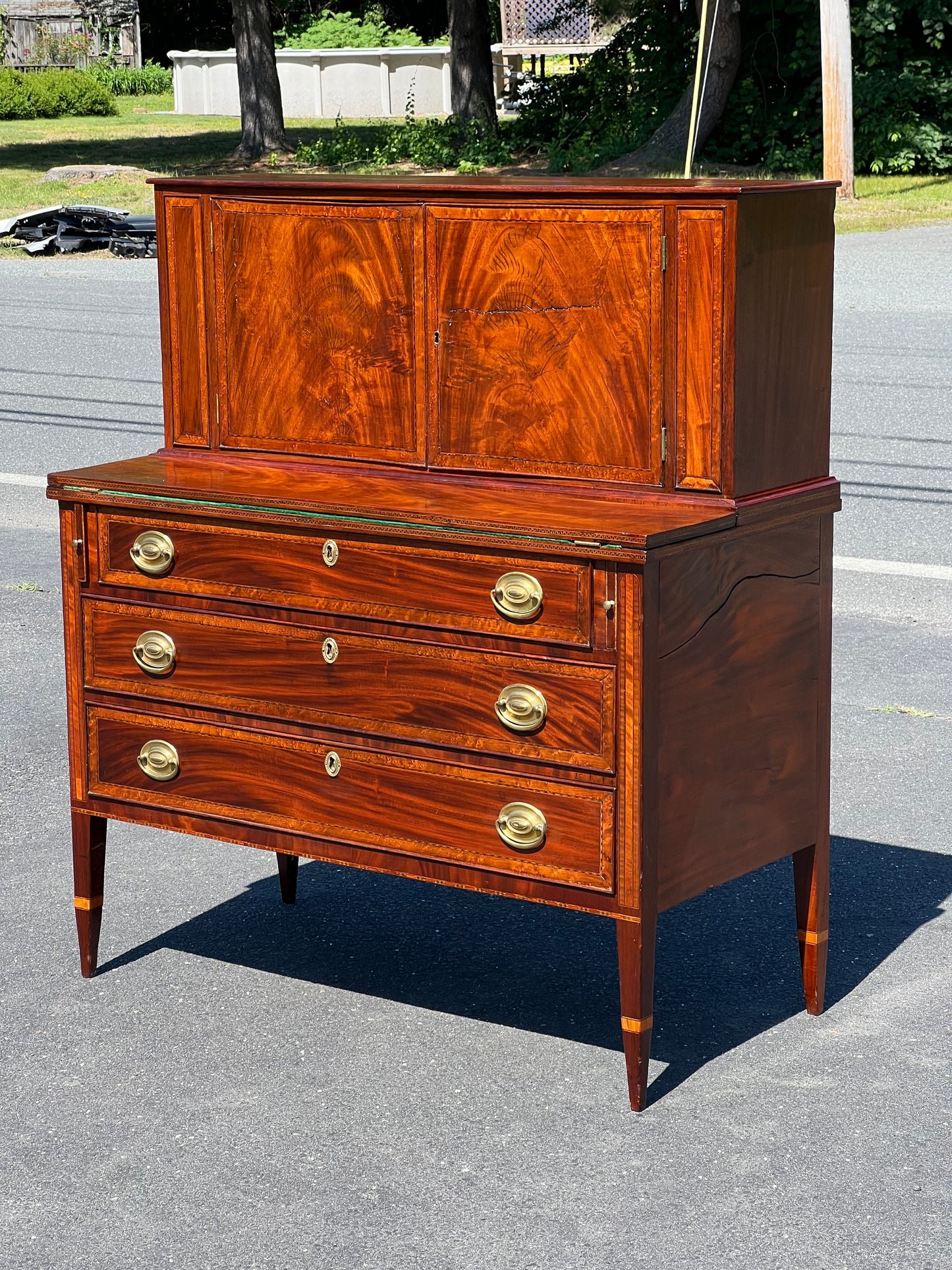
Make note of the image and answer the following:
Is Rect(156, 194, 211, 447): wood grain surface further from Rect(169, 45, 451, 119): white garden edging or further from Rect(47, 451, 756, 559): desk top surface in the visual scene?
Rect(169, 45, 451, 119): white garden edging

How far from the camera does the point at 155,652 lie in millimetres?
3916

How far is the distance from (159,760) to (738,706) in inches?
47.4

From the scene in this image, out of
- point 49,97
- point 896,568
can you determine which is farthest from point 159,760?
point 49,97

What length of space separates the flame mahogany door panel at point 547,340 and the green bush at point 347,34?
4528 cm

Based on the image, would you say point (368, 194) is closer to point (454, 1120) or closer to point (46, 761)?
point (454, 1120)

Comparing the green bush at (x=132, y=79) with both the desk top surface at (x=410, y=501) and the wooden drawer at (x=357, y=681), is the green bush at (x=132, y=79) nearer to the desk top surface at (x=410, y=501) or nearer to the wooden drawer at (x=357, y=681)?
the desk top surface at (x=410, y=501)

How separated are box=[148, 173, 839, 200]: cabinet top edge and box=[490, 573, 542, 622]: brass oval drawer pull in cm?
74

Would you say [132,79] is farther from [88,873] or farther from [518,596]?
[518,596]

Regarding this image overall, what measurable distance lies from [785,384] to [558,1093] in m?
1.44

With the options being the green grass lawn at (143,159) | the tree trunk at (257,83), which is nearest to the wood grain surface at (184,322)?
the green grass lawn at (143,159)

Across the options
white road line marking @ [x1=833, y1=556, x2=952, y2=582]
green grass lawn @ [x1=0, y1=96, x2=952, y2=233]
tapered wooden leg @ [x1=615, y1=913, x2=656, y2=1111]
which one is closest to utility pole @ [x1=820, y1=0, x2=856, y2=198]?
green grass lawn @ [x1=0, y1=96, x2=952, y2=233]

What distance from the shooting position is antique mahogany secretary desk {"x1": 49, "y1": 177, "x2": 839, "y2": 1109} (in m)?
3.47

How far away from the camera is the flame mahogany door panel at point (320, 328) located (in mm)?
3865

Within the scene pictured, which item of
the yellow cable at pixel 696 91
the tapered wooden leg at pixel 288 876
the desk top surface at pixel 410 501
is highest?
the yellow cable at pixel 696 91
